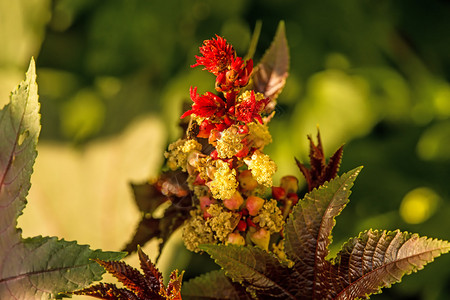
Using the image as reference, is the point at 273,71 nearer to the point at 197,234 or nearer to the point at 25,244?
the point at 197,234

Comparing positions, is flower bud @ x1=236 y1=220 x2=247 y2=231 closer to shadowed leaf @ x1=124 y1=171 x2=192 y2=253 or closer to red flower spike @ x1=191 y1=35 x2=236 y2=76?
shadowed leaf @ x1=124 y1=171 x2=192 y2=253

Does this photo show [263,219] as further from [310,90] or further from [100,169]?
[310,90]

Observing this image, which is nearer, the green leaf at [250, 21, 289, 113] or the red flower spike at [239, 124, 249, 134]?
the red flower spike at [239, 124, 249, 134]

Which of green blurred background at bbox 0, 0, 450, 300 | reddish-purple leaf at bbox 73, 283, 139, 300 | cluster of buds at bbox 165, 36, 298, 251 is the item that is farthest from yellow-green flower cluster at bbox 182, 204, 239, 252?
green blurred background at bbox 0, 0, 450, 300

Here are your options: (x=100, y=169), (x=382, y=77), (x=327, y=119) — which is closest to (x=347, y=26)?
(x=382, y=77)

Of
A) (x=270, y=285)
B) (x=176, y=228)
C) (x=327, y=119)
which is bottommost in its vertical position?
(x=270, y=285)

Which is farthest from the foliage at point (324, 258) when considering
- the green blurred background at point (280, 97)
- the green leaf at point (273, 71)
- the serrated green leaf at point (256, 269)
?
the green blurred background at point (280, 97)

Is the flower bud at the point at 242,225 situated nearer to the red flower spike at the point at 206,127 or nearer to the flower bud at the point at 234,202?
the flower bud at the point at 234,202
